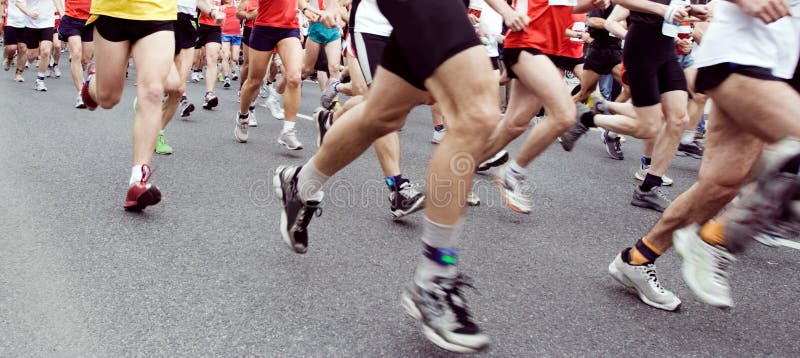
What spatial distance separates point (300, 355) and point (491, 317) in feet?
2.50

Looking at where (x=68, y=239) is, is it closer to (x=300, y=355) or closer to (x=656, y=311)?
(x=300, y=355)

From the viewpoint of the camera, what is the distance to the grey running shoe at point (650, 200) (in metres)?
4.73

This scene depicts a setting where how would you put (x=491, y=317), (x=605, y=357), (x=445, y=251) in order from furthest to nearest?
(x=491, y=317) < (x=605, y=357) < (x=445, y=251)

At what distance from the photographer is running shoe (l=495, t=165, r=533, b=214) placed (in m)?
4.08

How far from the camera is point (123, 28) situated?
3723mm

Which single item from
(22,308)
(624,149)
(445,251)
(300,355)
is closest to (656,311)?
(445,251)

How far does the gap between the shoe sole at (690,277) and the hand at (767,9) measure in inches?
33.7

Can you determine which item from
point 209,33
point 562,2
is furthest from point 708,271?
point 209,33

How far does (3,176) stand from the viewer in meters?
4.43

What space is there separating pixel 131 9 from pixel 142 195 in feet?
3.39

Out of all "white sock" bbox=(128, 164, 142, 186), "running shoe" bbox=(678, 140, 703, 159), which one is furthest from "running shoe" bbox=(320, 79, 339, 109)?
"running shoe" bbox=(678, 140, 703, 159)

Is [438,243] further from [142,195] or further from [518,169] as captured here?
[518,169]

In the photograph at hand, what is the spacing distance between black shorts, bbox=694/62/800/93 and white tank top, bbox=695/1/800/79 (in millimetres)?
16

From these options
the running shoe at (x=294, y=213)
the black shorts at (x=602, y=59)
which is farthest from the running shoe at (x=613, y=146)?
the running shoe at (x=294, y=213)
